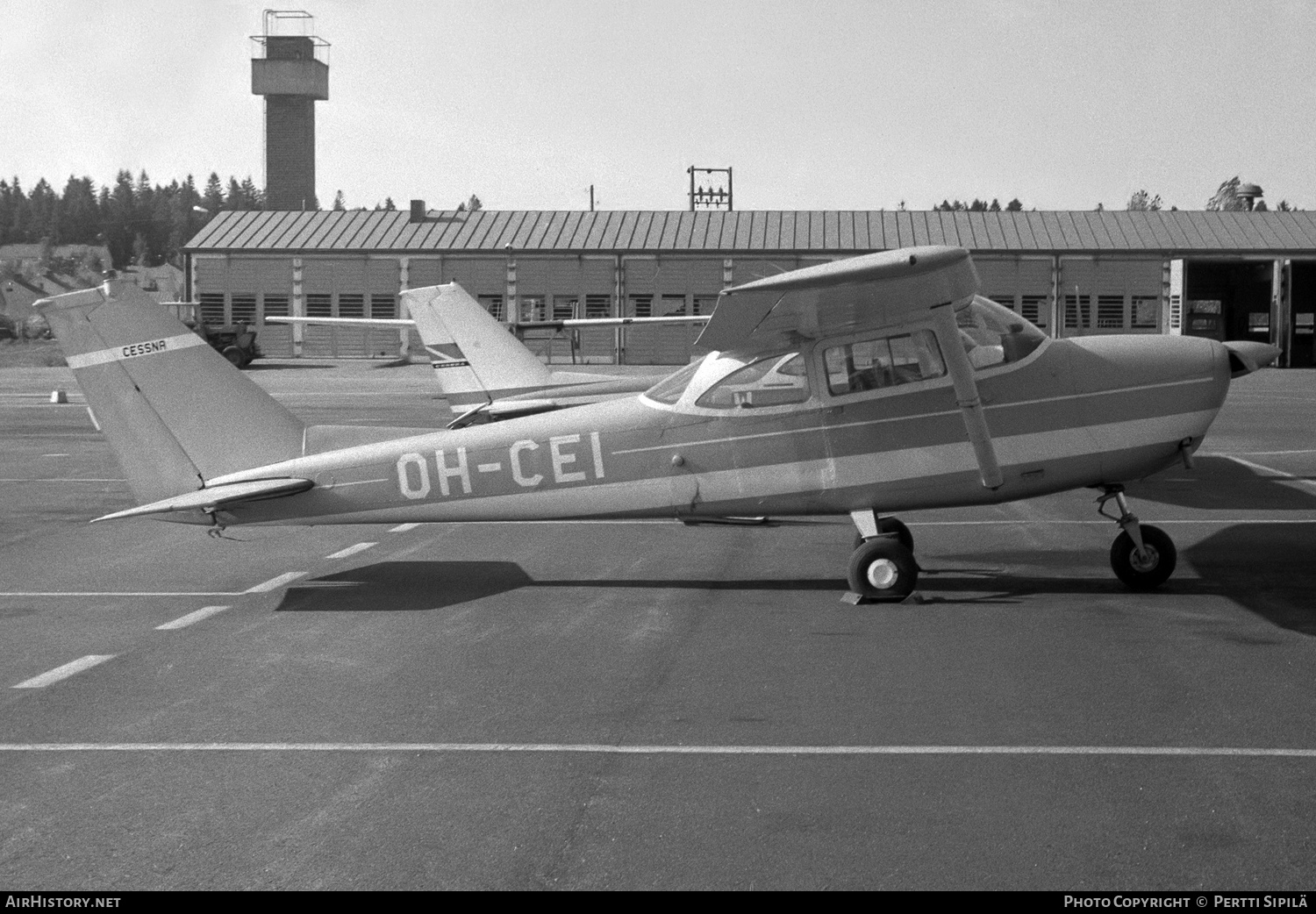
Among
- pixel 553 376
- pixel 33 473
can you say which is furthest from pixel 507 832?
pixel 33 473

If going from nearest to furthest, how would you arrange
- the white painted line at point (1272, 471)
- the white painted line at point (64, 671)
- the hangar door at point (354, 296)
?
1. the white painted line at point (64, 671)
2. the white painted line at point (1272, 471)
3. the hangar door at point (354, 296)

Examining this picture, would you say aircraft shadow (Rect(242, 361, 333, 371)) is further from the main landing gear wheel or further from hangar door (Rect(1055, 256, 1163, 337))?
the main landing gear wheel

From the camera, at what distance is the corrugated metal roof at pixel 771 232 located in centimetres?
5453

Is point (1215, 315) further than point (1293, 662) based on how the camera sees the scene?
Yes

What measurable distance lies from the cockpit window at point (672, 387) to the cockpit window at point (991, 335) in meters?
1.86

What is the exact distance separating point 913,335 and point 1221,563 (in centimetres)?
314

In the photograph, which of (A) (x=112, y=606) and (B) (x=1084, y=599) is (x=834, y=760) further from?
(A) (x=112, y=606)

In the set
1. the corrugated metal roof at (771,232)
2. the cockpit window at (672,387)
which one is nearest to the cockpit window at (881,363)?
the cockpit window at (672,387)

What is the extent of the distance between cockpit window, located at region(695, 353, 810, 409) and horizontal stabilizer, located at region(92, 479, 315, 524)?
9.38ft

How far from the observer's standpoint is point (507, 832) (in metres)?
4.71

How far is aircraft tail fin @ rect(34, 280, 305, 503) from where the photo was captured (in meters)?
9.14

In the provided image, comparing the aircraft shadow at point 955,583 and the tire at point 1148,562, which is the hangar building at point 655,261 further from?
the tire at point 1148,562

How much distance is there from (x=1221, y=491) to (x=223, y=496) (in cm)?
1053

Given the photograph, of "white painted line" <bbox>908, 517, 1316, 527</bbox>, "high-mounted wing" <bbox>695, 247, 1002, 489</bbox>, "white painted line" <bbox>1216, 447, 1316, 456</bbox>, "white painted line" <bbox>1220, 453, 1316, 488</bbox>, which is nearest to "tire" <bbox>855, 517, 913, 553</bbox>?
"high-mounted wing" <bbox>695, 247, 1002, 489</bbox>
